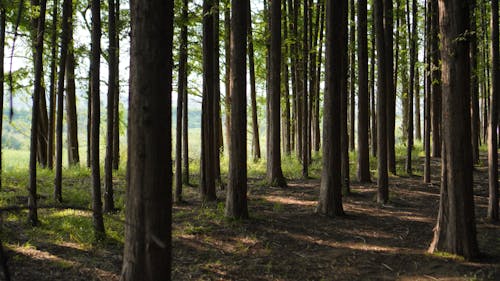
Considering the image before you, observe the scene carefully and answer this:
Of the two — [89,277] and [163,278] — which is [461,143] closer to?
[163,278]

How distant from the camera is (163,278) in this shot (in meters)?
4.09

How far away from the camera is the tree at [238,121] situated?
385 inches

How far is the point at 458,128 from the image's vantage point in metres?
7.21

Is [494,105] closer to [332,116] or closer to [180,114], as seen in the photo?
[332,116]

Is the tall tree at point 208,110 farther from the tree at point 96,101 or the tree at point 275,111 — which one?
the tree at point 96,101

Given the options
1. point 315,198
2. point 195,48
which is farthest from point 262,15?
point 315,198

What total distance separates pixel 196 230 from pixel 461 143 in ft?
17.7

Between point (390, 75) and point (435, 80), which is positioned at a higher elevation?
point (390, 75)

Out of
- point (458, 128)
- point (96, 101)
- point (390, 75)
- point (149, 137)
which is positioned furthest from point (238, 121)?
point (390, 75)

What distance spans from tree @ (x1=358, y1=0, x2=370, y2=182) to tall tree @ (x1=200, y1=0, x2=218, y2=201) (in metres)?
4.80

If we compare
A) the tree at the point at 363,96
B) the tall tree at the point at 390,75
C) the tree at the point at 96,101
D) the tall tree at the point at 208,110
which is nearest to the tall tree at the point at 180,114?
the tall tree at the point at 208,110

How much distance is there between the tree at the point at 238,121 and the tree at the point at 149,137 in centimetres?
580

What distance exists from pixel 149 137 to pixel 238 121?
6.05 m

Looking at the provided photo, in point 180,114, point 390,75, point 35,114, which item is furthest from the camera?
point 390,75
